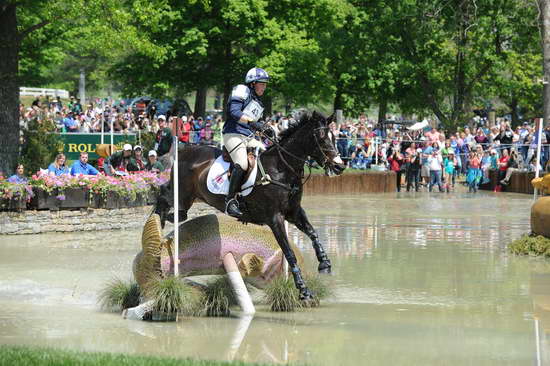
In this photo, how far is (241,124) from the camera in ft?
42.2

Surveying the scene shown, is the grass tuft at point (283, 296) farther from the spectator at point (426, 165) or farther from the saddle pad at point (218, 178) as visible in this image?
the spectator at point (426, 165)

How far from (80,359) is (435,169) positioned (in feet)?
92.9

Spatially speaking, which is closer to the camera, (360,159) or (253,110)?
(253,110)

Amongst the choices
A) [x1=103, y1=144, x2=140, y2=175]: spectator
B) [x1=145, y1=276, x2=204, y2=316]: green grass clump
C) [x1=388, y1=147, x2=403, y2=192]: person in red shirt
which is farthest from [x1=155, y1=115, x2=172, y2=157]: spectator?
[x1=145, y1=276, x2=204, y2=316]: green grass clump

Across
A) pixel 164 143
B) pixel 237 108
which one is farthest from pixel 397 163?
pixel 237 108

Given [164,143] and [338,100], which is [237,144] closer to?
[164,143]

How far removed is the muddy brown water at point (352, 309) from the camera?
33.1ft

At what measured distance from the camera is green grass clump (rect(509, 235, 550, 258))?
690 inches

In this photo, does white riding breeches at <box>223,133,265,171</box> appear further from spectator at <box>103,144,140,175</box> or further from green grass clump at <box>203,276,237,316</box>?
spectator at <box>103,144,140,175</box>

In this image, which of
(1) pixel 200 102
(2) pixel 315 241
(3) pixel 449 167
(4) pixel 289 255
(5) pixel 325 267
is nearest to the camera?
(4) pixel 289 255

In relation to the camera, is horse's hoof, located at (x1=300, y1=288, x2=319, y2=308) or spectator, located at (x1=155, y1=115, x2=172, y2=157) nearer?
horse's hoof, located at (x1=300, y1=288, x2=319, y2=308)

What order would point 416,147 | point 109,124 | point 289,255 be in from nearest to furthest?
point 289,255 < point 109,124 < point 416,147

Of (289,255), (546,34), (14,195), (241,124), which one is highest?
(546,34)

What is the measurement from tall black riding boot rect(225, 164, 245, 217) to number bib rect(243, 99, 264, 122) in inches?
28.6
